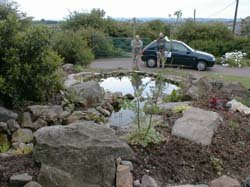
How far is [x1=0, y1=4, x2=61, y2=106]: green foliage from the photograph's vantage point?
8.09m

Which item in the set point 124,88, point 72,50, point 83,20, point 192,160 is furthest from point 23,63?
point 83,20

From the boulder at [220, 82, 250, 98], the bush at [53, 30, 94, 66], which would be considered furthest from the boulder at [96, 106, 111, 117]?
the bush at [53, 30, 94, 66]

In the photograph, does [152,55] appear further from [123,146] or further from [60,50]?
[123,146]

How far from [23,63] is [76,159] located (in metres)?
4.40

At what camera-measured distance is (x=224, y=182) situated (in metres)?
4.52

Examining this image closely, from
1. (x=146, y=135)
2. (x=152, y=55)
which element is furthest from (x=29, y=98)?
(x=152, y=55)

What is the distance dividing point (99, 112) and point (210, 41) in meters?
17.4

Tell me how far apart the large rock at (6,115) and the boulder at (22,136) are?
1.19 ft

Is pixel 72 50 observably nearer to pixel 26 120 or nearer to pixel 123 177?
pixel 26 120

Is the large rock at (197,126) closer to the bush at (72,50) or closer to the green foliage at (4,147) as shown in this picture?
the green foliage at (4,147)

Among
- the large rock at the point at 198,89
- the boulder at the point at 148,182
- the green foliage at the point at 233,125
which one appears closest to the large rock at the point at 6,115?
the boulder at the point at 148,182

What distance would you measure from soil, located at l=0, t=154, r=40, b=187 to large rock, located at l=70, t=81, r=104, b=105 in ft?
14.7

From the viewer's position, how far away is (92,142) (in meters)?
4.68

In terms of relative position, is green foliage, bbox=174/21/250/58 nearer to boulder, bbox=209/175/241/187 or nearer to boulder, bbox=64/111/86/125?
boulder, bbox=64/111/86/125
